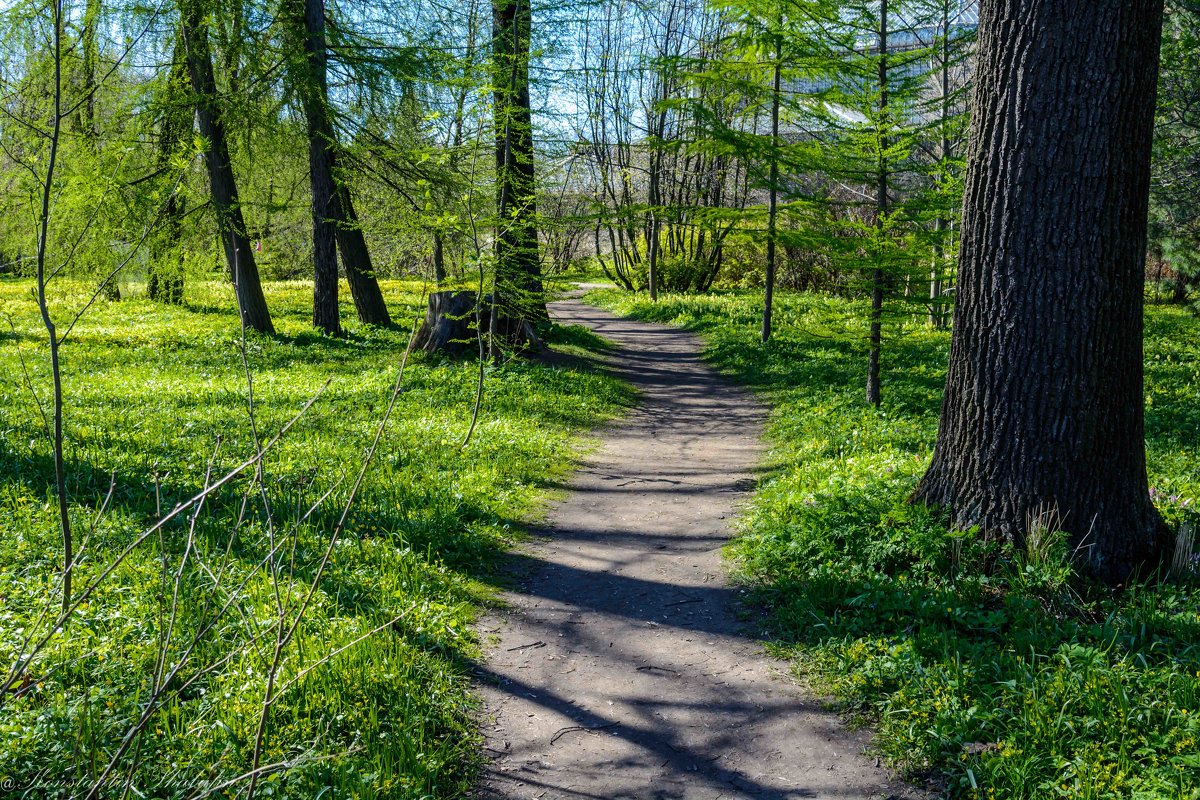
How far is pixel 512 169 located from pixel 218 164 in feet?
22.0

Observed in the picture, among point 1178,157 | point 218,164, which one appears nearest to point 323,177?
point 218,164

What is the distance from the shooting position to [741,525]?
634cm

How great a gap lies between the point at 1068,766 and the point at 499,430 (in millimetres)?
6163

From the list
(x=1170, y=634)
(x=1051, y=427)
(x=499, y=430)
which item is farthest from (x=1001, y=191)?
(x=499, y=430)

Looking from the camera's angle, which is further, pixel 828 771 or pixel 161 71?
pixel 161 71

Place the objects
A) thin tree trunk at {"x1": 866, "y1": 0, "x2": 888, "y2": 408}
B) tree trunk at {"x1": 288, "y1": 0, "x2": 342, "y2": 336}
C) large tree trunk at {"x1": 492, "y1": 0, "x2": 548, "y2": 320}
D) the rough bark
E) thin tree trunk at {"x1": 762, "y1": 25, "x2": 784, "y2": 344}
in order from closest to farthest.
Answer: thin tree trunk at {"x1": 866, "y1": 0, "x2": 888, "y2": 408} → large tree trunk at {"x1": 492, "y1": 0, "x2": 548, "y2": 320} → thin tree trunk at {"x1": 762, "y1": 25, "x2": 784, "y2": 344} → tree trunk at {"x1": 288, "y1": 0, "x2": 342, "y2": 336} → the rough bark

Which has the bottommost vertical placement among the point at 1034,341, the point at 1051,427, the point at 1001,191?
the point at 1051,427

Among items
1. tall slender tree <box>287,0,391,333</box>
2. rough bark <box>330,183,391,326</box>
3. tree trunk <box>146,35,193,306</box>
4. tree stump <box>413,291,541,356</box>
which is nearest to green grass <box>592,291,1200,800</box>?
tree stump <box>413,291,541,356</box>

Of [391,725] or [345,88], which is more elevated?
[345,88]

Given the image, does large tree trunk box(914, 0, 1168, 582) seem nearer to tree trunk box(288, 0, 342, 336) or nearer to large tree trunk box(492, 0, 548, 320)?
large tree trunk box(492, 0, 548, 320)

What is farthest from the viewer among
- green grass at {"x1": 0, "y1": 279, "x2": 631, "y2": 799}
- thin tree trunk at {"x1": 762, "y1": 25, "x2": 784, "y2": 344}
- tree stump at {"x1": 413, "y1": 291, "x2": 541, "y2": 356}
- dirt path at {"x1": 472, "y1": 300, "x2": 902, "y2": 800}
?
tree stump at {"x1": 413, "y1": 291, "x2": 541, "y2": 356}

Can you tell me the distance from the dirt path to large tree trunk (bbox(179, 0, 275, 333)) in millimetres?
8869

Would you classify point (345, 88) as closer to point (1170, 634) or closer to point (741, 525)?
point (741, 525)

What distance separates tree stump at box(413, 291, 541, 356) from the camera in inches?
492
